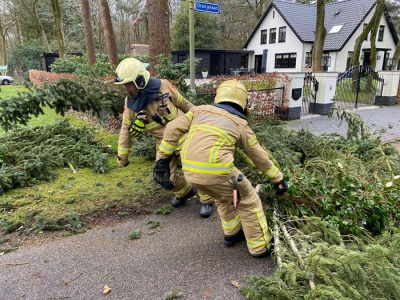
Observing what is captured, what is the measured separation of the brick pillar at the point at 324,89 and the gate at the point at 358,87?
2.73ft

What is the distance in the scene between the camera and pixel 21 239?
10.9 ft

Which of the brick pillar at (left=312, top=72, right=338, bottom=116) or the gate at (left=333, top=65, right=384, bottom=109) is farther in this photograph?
the gate at (left=333, top=65, right=384, bottom=109)

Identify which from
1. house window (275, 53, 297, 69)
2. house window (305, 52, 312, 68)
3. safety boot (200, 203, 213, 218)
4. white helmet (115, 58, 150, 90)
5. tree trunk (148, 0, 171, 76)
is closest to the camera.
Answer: white helmet (115, 58, 150, 90)

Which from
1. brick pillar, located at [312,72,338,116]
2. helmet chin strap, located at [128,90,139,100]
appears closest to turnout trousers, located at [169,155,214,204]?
helmet chin strap, located at [128,90,139,100]

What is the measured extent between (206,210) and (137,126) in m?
1.33

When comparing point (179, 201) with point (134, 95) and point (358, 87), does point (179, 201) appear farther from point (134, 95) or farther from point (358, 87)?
point (358, 87)

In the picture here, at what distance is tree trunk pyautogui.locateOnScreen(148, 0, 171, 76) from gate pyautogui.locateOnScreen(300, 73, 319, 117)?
202 inches

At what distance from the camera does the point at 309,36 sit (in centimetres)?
2900

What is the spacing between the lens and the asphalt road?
250 centimetres

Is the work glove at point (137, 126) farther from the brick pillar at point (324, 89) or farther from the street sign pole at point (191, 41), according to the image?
the brick pillar at point (324, 89)

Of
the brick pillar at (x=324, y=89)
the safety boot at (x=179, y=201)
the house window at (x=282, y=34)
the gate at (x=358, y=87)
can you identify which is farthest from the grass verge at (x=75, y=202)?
the house window at (x=282, y=34)

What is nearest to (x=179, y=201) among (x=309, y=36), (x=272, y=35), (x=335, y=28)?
(x=309, y=36)

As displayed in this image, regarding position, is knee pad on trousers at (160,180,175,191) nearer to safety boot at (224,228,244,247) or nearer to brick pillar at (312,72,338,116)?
safety boot at (224,228,244,247)

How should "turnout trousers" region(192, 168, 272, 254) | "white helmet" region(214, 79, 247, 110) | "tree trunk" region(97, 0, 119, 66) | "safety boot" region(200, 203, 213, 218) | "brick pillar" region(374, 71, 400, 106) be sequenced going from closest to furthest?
"white helmet" region(214, 79, 247, 110), "turnout trousers" region(192, 168, 272, 254), "safety boot" region(200, 203, 213, 218), "brick pillar" region(374, 71, 400, 106), "tree trunk" region(97, 0, 119, 66)
